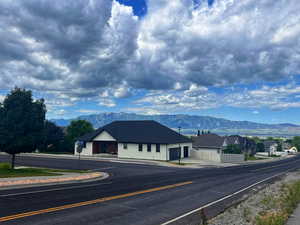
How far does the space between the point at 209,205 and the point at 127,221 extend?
5.42 m

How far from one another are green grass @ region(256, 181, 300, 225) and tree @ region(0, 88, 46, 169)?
2058 centimetres

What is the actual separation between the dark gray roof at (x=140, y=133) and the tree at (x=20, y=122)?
22.7 meters

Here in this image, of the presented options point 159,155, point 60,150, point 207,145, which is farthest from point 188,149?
point 60,150

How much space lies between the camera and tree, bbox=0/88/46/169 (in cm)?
2359

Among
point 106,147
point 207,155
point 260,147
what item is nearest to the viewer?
point 207,155

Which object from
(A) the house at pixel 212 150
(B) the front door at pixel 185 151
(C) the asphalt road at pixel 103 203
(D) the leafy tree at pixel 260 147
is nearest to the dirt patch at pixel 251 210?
(C) the asphalt road at pixel 103 203

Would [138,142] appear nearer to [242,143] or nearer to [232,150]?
[232,150]

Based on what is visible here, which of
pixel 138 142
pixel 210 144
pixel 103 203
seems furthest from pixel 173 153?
pixel 103 203

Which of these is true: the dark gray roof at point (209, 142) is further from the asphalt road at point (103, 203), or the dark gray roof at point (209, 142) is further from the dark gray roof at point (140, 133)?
the asphalt road at point (103, 203)

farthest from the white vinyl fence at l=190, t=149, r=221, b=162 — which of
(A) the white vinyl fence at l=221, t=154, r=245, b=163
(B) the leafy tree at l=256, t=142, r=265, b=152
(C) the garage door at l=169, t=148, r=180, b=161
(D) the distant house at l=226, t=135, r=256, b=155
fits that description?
(B) the leafy tree at l=256, t=142, r=265, b=152

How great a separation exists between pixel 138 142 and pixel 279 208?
33420mm

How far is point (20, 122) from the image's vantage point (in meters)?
24.0

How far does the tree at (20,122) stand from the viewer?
77.4 ft

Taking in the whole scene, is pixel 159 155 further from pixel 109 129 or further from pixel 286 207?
pixel 286 207
